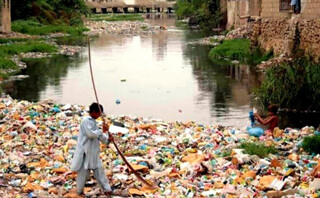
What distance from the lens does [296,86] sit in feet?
47.0

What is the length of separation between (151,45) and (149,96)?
18.6 meters

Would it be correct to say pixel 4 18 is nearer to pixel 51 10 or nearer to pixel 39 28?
pixel 39 28

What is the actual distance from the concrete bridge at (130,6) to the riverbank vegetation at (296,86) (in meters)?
67.1

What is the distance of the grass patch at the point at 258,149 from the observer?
30.5ft

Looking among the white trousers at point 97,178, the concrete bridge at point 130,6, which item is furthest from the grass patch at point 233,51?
the concrete bridge at point 130,6

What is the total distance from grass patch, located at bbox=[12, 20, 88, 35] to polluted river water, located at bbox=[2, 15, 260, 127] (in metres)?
11.0

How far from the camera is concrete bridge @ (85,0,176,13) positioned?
8362 cm

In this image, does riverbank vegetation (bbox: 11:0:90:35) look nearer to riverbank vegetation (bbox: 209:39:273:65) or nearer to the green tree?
the green tree

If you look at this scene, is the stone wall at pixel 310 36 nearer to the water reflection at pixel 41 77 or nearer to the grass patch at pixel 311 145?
the water reflection at pixel 41 77

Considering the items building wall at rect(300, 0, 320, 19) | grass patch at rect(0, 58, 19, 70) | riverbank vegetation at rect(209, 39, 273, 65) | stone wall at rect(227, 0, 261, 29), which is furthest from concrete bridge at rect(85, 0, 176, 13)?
building wall at rect(300, 0, 320, 19)

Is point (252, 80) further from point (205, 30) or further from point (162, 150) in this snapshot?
point (205, 30)

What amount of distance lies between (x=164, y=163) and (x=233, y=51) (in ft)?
58.7

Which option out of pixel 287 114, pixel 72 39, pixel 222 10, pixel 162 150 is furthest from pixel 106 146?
pixel 222 10

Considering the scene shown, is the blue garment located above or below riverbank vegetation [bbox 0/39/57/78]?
above
